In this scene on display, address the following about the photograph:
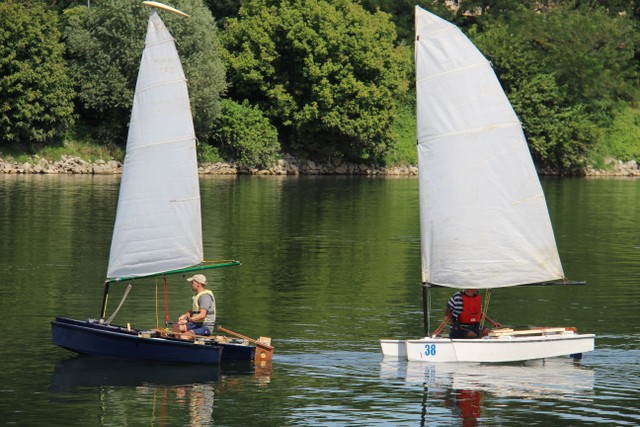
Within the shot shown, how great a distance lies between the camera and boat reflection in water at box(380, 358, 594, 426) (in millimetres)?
28172

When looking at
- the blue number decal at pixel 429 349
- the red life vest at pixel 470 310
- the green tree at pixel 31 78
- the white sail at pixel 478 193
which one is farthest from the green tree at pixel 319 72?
the blue number decal at pixel 429 349

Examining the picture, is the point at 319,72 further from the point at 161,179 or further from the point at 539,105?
the point at 161,179

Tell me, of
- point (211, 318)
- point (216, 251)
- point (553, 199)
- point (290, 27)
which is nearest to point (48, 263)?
point (216, 251)

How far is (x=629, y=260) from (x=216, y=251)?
722 inches

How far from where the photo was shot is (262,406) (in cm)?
2744

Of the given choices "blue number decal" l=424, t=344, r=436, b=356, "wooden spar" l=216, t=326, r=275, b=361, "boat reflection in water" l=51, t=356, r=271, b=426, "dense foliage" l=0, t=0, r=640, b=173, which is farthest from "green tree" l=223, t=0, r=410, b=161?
"boat reflection in water" l=51, t=356, r=271, b=426

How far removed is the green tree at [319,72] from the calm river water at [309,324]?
139ft

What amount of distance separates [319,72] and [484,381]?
85503 mm

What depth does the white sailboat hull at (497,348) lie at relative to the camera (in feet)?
103

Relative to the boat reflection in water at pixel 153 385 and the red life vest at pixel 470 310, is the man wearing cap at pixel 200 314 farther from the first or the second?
the red life vest at pixel 470 310

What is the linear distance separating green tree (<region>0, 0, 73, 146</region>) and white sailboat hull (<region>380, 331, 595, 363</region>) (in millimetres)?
74353

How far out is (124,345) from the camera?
31.2 metres

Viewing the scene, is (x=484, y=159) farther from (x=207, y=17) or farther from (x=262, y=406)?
(x=207, y=17)

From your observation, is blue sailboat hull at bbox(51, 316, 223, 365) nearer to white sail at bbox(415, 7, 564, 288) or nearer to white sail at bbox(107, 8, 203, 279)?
white sail at bbox(107, 8, 203, 279)
